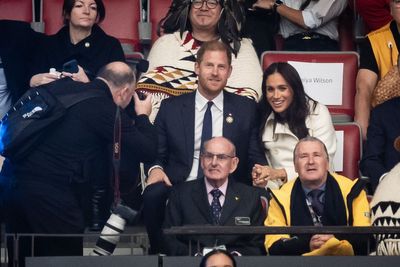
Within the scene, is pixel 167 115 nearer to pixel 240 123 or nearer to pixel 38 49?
pixel 240 123

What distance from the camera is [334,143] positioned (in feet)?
42.0

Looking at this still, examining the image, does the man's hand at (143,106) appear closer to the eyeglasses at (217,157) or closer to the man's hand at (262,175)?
the eyeglasses at (217,157)

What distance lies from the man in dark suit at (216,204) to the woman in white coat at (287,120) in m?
0.63

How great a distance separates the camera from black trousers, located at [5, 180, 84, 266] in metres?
11.8

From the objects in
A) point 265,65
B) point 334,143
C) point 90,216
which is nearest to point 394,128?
point 334,143

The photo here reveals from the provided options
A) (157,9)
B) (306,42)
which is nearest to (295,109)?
(306,42)

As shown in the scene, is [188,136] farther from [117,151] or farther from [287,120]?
[117,151]

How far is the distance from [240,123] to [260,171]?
0.52 meters

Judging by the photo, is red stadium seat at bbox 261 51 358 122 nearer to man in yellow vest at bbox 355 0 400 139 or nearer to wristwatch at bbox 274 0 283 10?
man in yellow vest at bbox 355 0 400 139

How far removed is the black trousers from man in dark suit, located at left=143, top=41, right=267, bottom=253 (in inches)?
31.5

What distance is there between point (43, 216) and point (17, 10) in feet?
11.5

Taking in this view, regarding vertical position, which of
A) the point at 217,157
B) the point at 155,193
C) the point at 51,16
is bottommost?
the point at 155,193

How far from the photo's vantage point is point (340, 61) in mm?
14078

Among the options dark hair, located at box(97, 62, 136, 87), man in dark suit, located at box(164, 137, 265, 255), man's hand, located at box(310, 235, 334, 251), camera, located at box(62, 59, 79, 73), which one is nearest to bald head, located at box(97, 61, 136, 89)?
dark hair, located at box(97, 62, 136, 87)
